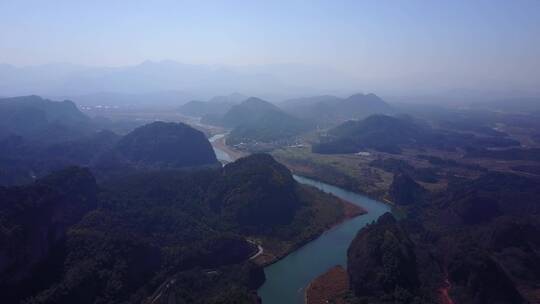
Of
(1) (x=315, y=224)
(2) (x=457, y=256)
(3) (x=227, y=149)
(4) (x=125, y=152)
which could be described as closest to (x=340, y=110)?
(3) (x=227, y=149)

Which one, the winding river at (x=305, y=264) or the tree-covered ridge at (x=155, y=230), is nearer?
the tree-covered ridge at (x=155, y=230)

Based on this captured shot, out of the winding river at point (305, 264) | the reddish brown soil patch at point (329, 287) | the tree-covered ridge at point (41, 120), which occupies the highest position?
the tree-covered ridge at point (41, 120)

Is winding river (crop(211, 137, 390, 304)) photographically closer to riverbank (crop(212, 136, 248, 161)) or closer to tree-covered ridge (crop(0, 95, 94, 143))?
riverbank (crop(212, 136, 248, 161))

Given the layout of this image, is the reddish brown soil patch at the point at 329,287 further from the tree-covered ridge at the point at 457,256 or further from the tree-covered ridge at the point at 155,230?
the tree-covered ridge at the point at 155,230

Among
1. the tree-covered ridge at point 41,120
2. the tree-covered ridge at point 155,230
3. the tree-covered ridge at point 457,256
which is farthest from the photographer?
the tree-covered ridge at point 41,120

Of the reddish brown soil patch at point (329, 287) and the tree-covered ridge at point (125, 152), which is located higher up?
the tree-covered ridge at point (125, 152)

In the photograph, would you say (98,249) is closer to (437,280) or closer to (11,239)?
(11,239)

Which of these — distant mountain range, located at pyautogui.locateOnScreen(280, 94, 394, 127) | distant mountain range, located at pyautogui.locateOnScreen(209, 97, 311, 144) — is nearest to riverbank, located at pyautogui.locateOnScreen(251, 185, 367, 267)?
distant mountain range, located at pyautogui.locateOnScreen(209, 97, 311, 144)

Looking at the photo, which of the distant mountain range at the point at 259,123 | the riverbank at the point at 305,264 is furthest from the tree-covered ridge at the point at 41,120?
the riverbank at the point at 305,264
